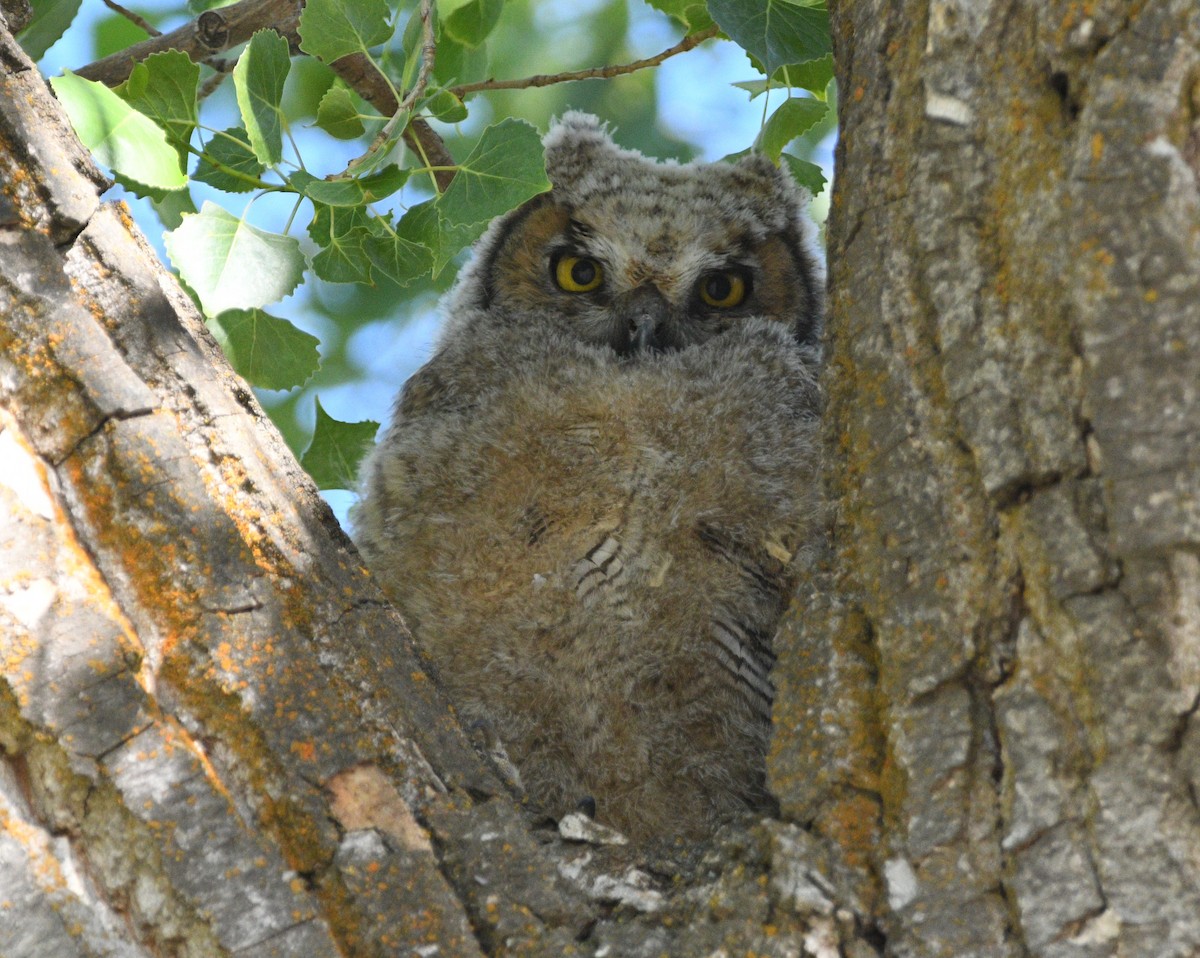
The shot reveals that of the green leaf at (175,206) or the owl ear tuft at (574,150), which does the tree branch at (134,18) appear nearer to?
the green leaf at (175,206)

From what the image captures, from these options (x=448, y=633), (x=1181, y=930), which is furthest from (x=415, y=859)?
(x=448, y=633)

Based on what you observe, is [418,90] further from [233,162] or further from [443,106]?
[233,162]

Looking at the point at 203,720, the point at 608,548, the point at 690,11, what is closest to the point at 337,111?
the point at 690,11

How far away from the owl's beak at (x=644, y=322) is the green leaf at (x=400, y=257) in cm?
73

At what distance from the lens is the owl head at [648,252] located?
3252 mm

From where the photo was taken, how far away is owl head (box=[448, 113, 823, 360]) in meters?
3.25

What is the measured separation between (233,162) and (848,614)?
139 cm

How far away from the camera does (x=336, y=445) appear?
2711 mm

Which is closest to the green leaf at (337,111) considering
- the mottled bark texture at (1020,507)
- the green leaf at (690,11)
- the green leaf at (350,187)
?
the green leaf at (350,187)

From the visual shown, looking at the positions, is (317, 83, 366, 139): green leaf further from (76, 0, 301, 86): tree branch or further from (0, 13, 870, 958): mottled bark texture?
(0, 13, 870, 958): mottled bark texture

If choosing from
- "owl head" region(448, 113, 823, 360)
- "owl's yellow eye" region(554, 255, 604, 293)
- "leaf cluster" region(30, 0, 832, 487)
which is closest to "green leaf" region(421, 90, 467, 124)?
"leaf cluster" region(30, 0, 832, 487)

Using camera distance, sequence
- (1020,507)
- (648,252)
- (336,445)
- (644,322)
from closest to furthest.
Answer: (1020,507) < (336,445) < (644,322) < (648,252)

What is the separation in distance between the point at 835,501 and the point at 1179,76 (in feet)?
1.96

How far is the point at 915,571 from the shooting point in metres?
1.35
